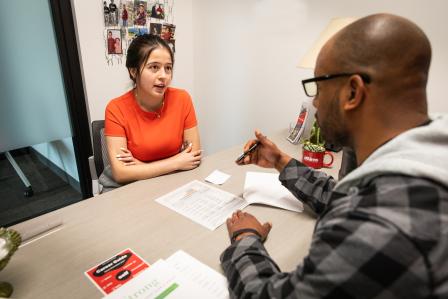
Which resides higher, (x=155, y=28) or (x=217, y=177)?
(x=155, y=28)

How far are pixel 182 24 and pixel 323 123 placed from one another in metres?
2.12

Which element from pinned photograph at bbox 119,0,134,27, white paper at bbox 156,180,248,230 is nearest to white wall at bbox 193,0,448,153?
pinned photograph at bbox 119,0,134,27

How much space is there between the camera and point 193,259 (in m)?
0.81

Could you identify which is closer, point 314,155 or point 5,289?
point 5,289

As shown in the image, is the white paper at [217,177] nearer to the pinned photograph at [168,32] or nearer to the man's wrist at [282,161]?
the man's wrist at [282,161]

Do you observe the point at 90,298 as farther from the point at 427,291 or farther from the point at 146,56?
the point at 146,56

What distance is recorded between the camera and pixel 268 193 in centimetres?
115

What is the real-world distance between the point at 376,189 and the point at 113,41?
2.08m

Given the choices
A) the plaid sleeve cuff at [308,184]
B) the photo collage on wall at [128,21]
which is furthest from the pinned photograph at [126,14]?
the plaid sleeve cuff at [308,184]

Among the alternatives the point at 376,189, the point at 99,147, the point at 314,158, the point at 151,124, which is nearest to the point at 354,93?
the point at 376,189

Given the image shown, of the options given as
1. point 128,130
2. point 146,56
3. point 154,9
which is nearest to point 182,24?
point 154,9

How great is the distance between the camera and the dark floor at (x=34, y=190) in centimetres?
227

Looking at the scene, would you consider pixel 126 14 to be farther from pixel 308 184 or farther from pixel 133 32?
pixel 308 184

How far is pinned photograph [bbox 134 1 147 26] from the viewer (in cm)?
212
